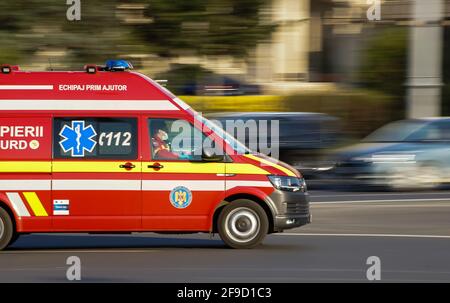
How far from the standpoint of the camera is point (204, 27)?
27.0 meters

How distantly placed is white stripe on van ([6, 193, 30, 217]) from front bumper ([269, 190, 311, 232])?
9.05 feet

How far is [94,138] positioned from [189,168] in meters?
1.12

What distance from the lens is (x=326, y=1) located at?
37375 mm

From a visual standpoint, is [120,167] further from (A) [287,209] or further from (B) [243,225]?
(A) [287,209]

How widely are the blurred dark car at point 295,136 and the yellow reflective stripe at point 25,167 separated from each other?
35.4 feet


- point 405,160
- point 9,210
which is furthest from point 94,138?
point 405,160

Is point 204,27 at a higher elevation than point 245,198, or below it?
higher

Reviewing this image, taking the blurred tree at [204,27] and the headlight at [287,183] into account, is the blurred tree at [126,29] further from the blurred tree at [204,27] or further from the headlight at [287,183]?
the headlight at [287,183]

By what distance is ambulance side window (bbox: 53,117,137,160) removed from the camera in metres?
12.6

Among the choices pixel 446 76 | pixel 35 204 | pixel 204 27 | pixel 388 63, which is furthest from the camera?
pixel 446 76

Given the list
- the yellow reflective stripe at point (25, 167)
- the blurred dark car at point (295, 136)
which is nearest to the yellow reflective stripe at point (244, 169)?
the yellow reflective stripe at point (25, 167)

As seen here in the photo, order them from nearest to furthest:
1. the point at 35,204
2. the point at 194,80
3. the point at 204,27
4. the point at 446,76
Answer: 1. the point at 35,204
2. the point at 204,27
3. the point at 194,80
4. the point at 446,76

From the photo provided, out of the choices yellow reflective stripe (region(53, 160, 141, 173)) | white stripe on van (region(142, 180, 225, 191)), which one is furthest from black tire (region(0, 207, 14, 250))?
white stripe on van (region(142, 180, 225, 191))

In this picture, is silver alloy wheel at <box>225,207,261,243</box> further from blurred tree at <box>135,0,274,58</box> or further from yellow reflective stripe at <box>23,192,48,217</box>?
blurred tree at <box>135,0,274,58</box>
